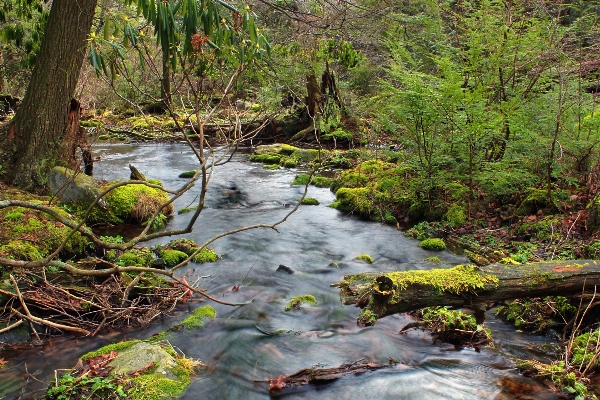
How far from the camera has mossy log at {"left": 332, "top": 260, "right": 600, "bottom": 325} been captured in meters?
4.29

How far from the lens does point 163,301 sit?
5.54 m

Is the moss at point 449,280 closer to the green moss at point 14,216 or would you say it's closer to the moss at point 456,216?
the moss at point 456,216

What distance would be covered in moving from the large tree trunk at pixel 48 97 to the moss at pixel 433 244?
725cm

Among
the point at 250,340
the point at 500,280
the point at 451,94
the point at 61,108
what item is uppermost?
the point at 451,94

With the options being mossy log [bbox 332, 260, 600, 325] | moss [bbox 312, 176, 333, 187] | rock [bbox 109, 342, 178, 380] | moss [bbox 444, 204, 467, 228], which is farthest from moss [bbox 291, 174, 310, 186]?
rock [bbox 109, 342, 178, 380]

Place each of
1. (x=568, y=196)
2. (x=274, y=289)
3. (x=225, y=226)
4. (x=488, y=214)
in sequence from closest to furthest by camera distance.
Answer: (x=274, y=289), (x=568, y=196), (x=488, y=214), (x=225, y=226)

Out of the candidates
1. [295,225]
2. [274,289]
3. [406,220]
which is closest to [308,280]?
[274,289]

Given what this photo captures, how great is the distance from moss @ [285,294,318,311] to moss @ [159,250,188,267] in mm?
2065

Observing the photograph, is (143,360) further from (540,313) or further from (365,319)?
(540,313)

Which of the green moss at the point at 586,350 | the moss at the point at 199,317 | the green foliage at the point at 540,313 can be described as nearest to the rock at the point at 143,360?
the moss at the point at 199,317

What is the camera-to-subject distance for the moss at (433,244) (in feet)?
26.2

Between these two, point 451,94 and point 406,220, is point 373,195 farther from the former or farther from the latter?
point 451,94

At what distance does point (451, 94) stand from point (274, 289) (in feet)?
16.2

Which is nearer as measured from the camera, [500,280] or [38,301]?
[500,280]
